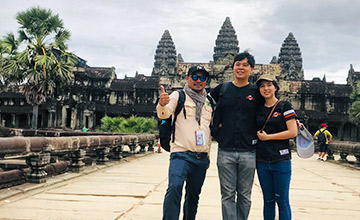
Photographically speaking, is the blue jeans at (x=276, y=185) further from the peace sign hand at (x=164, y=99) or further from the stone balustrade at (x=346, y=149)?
the stone balustrade at (x=346, y=149)

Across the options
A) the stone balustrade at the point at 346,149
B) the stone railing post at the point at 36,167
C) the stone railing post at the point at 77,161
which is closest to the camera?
A: the stone railing post at the point at 36,167

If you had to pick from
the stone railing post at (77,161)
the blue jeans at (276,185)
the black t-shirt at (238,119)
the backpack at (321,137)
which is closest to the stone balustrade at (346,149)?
the backpack at (321,137)

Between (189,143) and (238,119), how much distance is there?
1.72 ft

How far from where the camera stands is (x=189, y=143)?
12.3 ft

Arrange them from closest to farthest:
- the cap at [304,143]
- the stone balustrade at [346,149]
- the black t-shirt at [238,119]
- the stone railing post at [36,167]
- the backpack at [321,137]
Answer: the black t-shirt at [238,119] → the cap at [304,143] → the stone railing post at [36,167] → the stone balustrade at [346,149] → the backpack at [321,137]

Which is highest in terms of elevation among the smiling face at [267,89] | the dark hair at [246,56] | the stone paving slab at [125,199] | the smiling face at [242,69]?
the dark hair at [246,56]

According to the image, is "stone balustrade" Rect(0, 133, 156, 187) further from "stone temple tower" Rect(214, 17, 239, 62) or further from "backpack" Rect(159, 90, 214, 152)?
"stone temple tower" Rect(214, 17, 239, 62)

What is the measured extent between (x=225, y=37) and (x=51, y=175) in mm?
66922

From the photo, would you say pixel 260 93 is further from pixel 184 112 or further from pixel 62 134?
pixel 62 134

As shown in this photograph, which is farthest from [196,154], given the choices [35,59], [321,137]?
[35,59]

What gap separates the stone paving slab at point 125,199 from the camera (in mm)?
4574

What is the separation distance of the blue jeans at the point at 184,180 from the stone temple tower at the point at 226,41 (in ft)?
221

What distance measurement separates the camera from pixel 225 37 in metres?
71.8

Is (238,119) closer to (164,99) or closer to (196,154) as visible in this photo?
(196,154)
